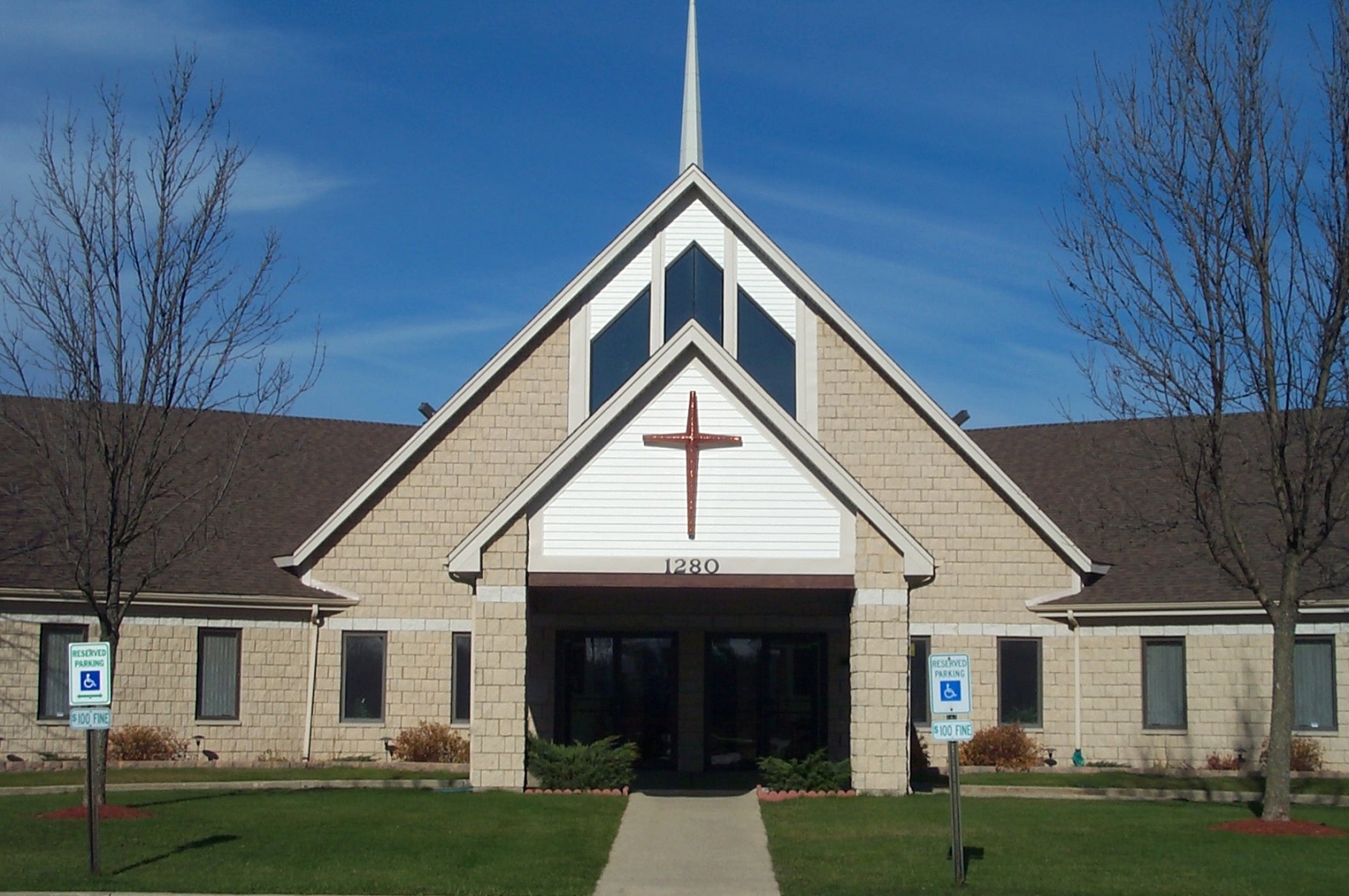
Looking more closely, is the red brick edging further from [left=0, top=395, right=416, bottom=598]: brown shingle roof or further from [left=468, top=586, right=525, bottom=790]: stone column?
[left=0, top=395, right=416, bottom=598]: brown shingle roof

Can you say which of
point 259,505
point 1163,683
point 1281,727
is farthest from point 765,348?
point 1281,727

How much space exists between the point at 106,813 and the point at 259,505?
11794 mm

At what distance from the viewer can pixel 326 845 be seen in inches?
647

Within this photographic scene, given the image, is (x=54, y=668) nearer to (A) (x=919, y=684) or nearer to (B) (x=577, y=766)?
(B) (x=577, y=766)

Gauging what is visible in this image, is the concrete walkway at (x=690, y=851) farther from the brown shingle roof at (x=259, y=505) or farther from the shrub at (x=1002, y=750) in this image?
the brown shingle roof at (x=259, y=505)

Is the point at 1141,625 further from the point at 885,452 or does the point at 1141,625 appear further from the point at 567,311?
the point at 567,311

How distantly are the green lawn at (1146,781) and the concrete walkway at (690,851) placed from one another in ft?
16.8

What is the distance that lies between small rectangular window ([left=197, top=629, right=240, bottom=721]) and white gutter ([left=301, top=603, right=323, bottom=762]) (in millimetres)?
1238

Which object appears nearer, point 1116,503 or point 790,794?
point 790,794

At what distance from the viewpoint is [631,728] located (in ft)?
87.6

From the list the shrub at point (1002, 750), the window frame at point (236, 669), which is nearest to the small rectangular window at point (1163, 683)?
the shrub at point (1002, 750)

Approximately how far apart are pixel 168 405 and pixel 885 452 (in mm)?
13113

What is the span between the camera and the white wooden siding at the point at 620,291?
2756 centimetres

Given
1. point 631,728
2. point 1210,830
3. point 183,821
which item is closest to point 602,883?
point 183,821
